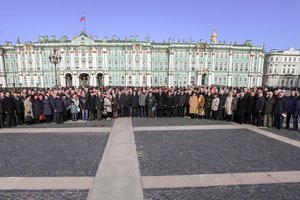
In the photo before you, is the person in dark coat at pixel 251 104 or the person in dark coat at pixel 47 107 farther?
the person in dark coat at pixel 47 107

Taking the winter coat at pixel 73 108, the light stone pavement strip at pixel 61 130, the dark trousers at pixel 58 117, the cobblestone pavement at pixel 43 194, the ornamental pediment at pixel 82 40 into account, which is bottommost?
the light stone pavement strip at pixel 61 130

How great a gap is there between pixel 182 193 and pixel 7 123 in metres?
11.1

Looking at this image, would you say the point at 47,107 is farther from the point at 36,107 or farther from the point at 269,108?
the point at 269,108

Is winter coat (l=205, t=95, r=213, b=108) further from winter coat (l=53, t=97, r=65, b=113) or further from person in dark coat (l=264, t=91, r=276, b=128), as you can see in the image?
winter coat (l=53, t=97, r=65, b=113)

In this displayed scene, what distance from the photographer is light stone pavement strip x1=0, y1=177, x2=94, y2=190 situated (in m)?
4.65

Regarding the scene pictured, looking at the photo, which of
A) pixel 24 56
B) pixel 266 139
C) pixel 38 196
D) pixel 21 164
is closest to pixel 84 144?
pixel 21 164

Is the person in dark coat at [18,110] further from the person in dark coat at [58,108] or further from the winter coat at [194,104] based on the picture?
the winter coat at [194,104]

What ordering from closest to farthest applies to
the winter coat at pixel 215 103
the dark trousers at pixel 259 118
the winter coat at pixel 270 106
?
the winter coat at pixel 270 106 → the dark trousers at pixel 259 118 → the winter coat at pixel 215 103

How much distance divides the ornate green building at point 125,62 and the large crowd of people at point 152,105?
5349 centimetres

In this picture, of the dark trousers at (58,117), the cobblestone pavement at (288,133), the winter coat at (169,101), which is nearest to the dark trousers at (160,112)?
the winter coat at (169,101)

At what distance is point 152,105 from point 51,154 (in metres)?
7.97

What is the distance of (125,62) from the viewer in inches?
2623

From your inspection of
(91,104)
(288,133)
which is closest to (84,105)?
(91,104)

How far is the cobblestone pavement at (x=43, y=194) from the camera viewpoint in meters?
4.22
